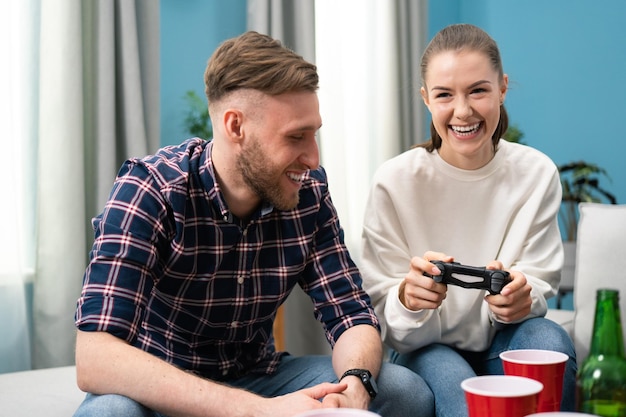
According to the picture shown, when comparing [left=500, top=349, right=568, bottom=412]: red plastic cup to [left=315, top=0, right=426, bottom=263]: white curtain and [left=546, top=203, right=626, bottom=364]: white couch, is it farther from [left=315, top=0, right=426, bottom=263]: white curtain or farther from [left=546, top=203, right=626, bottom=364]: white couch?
[left=315, top=0, right=426, bottom=263]: white curtain

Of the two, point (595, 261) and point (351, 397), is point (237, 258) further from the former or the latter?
point (595, 261)

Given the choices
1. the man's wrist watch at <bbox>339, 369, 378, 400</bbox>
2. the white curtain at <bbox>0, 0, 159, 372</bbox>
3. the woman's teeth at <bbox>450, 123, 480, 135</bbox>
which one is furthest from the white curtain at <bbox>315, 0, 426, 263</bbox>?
the man's wrist watch at <bbox>339, 369, 378, 400</bbox>

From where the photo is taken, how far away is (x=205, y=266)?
151cm

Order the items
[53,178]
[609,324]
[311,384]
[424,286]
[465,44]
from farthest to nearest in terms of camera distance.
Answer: [53,178] < [465,44] < [311,384] < [424,286] < [609,324]

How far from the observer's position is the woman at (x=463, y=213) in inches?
65.4

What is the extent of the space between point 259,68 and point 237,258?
402mm

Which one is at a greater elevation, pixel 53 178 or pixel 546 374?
pixel 53 178

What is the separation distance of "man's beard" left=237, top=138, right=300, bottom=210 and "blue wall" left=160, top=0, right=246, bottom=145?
1.69m

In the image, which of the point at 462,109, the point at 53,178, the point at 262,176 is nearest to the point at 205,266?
the point at 262,176

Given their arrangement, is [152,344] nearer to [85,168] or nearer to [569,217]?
[85,168]

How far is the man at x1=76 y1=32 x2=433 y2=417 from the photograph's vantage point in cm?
136

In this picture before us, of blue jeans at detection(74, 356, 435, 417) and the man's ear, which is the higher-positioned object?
the man's ear

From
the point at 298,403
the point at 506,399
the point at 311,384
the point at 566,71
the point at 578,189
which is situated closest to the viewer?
the point at 506,399

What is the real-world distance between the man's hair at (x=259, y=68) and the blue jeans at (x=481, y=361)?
0.65m
